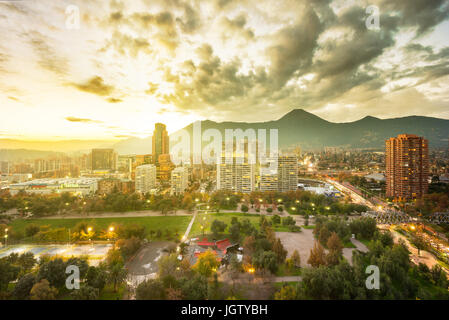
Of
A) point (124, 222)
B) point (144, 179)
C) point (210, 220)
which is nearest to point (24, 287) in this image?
point (124, 222)

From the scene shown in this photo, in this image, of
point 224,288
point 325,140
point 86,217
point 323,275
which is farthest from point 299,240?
point 325,140

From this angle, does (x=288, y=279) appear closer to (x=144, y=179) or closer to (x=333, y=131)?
(x=144, y=179)

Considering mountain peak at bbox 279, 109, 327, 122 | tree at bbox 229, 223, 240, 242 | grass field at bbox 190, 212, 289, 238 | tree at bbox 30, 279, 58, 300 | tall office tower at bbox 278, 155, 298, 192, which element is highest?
mountain peak at bbox 279, 109, 327, 122

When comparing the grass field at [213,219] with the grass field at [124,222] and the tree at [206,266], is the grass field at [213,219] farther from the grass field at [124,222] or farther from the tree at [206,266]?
the tree at [206,266]

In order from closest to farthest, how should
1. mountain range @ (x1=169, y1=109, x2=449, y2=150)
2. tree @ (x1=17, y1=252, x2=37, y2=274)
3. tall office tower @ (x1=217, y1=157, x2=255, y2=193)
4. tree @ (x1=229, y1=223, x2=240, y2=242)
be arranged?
tree @ (x1=17, y1=252, x2=37, y2=274) → tree @ (x1=229, y1=223, x2=240, y2=242) → tall office tower @ (x1=217, y1=157, x2=255, y2=193) → mountain range @ (x1=169, y1=109, x2=449, y2=150)

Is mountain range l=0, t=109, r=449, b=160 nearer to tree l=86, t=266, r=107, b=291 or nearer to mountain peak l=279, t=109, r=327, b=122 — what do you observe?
mountain peak l=279, t=109, r=327, b=122

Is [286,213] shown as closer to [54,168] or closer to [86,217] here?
[86,217]

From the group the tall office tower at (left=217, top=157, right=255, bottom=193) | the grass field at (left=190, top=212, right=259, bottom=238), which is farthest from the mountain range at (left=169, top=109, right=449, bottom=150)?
the grass field at (left=190, top=212, right=259, bottom=238)
